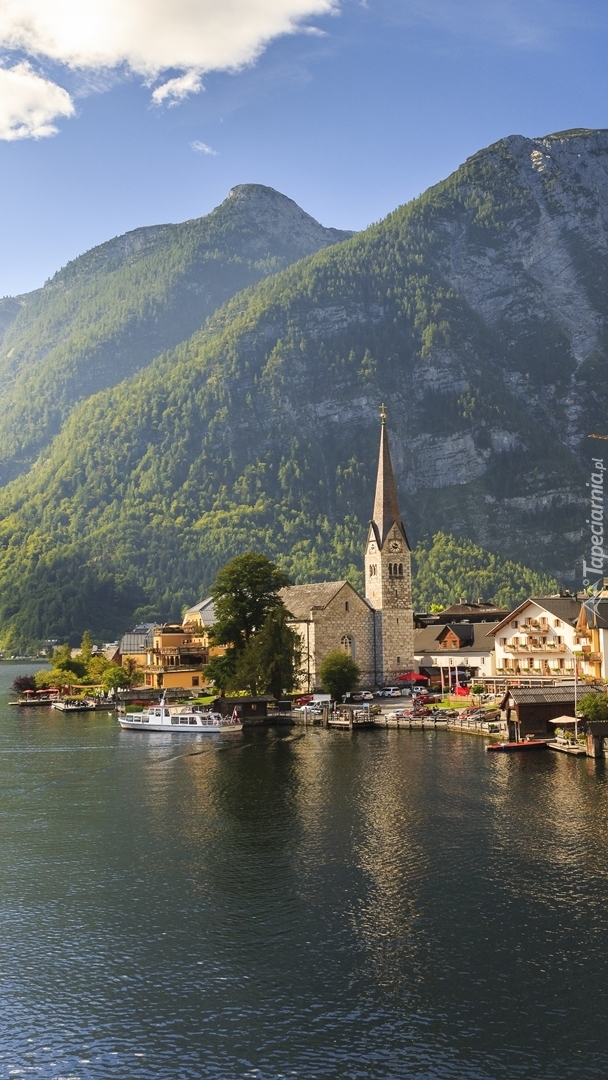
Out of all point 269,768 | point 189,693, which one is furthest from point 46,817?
point 189,693

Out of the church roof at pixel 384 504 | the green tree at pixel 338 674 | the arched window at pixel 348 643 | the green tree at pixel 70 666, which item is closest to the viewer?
the green tree at pixel 338 674

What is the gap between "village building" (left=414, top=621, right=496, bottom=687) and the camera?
129m

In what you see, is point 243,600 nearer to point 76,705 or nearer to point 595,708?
point 76,705

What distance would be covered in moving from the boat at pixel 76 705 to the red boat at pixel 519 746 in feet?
227

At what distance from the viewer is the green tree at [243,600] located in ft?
386

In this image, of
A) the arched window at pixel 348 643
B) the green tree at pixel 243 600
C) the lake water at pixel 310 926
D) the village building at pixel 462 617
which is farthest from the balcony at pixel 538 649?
the village building at pixel 462 617

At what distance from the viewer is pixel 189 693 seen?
438 ft

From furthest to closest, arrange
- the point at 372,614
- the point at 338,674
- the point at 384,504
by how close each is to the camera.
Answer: the point at 384,504 → the point at 372,614 → the point at 338,674

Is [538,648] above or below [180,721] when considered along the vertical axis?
above

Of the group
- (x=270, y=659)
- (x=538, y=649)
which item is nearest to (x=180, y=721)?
(x=270, y=659)

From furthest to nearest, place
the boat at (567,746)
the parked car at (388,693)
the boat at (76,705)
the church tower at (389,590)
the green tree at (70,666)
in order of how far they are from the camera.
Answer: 1. the green tree at (70,666)
2. the boat at (76,705)
3. the church tower at (389,590)
4. the parked car at (388,693)
5. the boat at (567,746)

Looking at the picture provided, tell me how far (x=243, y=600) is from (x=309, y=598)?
11934mm

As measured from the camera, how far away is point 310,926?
39.5 metres

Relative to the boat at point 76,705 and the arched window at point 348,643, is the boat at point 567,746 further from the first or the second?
the boat at point 76,705
